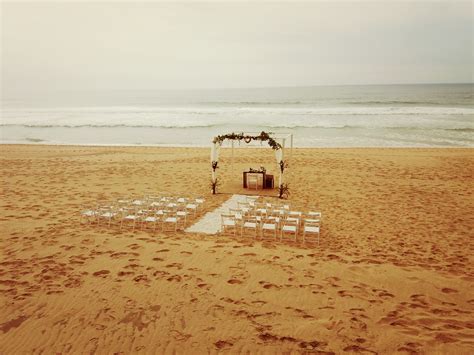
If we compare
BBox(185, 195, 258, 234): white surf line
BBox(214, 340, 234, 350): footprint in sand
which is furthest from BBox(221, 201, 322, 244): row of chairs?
BBox(214, 340, 234, 350): footprint in sand

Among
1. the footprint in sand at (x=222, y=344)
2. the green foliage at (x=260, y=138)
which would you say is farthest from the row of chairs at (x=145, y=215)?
the footprint in sand at (x=222, y=344)

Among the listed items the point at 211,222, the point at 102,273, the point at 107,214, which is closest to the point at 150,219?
the point at 107,214

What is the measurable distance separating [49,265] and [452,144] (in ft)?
98.9

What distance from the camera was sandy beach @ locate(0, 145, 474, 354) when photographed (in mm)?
5836

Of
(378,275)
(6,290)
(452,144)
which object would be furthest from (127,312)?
(452,144)

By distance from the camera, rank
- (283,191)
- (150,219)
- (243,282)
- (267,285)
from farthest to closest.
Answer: (283,191) < (150,219) < (243,282) < (267,285)

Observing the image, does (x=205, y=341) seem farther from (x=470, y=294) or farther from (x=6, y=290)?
(x=470, y=294)

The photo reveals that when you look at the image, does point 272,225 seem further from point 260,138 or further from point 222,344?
point 260,138

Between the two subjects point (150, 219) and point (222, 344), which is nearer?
point (222, 344)

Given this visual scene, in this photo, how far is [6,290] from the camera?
281 inches

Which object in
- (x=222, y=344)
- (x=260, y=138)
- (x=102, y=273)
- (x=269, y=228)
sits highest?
(x=260, y=138)

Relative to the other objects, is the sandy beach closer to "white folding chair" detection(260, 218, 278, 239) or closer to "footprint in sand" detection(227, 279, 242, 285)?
"footprint in sand" detection(227, 279, 242, 285)

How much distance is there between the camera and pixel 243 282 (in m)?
7.58

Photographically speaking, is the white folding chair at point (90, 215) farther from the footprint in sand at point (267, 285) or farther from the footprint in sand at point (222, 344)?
the footprint in sand at point (222, 344)
